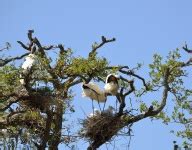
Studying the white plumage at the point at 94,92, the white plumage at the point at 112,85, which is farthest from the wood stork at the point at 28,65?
the white plumage at the point at 112,85

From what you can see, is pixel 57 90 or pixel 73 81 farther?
pixel 73 81

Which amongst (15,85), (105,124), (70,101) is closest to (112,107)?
(105,124)

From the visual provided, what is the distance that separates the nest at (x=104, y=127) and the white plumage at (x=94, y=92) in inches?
28.2

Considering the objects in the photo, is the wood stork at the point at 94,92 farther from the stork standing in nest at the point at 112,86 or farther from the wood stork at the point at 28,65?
the wood stork at the point at 28,65

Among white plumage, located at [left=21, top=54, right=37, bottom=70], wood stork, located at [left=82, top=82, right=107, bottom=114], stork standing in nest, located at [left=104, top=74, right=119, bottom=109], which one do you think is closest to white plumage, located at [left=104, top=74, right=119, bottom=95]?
stork standing in nest, located at [left=104, top=74, right=119, bottom=109]

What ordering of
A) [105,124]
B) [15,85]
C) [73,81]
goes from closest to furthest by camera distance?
[105,124] → [15,85] → [73,81]

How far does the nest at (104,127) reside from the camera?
9.46 metres

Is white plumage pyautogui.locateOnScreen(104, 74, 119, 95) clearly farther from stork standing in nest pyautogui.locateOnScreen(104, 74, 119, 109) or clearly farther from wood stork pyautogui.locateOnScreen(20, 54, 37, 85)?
wood stork pyautogui.locateOnScreen(20, 54, 37, 85)

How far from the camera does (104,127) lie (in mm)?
9484

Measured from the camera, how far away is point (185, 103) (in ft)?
39.9

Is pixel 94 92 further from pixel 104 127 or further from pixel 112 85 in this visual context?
pixel 104 127

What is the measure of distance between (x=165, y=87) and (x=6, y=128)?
284 cm

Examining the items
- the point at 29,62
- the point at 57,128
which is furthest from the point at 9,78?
the point at 57,128

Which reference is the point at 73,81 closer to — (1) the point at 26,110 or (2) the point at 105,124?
(1) the point at 26,110
